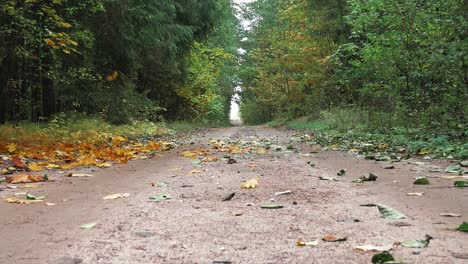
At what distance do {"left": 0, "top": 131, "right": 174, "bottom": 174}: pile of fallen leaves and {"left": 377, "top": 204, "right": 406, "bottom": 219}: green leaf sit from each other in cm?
475

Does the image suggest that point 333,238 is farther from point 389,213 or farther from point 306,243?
point 389,213

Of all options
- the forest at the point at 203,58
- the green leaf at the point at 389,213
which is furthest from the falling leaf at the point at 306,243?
the forest at the point at 203,58

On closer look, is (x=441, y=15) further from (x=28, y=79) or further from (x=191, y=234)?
(x=28, y=79)

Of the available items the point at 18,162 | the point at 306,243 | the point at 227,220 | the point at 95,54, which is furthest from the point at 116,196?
the point at 95,54

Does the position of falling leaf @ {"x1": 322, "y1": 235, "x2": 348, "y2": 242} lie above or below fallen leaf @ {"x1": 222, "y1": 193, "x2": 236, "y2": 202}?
above

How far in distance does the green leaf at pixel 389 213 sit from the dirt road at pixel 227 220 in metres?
0.05

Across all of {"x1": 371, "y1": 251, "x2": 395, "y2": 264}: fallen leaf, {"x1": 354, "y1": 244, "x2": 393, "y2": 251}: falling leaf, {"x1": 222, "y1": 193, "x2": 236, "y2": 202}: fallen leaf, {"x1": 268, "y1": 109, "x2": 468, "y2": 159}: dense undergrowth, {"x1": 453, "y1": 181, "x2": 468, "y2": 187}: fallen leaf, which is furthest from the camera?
{"x1": 268, "y1": 109, "x2": 468, "y2": 159}: dense undergrowth

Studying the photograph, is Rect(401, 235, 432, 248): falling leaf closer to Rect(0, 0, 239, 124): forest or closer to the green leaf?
the green leaf

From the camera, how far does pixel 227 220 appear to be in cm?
343

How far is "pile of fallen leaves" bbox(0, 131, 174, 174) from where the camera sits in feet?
22.7

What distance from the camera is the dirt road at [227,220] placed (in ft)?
8.64

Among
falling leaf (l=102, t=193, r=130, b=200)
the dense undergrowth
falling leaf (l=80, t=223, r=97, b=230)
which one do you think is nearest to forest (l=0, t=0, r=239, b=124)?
falling leaf (l=102, t=193, r=130, b=200)

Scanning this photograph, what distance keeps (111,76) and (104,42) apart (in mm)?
1975

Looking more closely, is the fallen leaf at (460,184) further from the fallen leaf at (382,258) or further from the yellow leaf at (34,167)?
the yellow leaf at (34,167)
